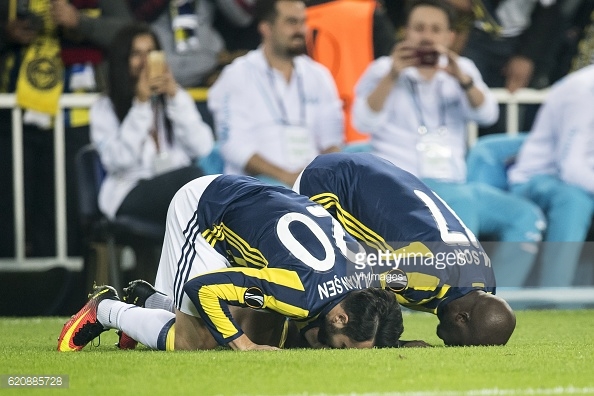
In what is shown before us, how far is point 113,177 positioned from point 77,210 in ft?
1.32

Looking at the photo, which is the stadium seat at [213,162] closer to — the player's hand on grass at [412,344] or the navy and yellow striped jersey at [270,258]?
the navy and yellow striped jersey at [270,258]

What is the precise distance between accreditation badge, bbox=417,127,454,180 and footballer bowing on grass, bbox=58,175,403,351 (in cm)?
310

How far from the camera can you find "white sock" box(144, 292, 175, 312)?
250 inches

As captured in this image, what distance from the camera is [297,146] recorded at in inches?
361

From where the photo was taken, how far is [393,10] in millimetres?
9703

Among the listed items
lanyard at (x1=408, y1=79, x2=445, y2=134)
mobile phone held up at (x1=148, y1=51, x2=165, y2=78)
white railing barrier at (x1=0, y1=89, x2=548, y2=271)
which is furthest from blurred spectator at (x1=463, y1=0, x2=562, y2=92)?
white railing barrier at (x1=0, y1=89, x2=548, y2=271)

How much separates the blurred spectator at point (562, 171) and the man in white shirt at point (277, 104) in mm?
1602

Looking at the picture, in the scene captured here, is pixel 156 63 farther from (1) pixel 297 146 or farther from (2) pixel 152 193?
(1) pixel 297 146

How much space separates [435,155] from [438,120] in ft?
0.96

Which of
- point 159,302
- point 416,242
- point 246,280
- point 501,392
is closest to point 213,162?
point 159,302

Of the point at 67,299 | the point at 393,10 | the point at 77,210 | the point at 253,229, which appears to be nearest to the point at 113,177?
the point at 77,210

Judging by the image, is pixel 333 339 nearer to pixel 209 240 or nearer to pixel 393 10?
pixel 209 240

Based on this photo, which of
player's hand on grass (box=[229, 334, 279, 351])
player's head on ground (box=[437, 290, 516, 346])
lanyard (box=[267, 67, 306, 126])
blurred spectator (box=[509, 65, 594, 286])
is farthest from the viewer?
blurred spectator (box=[509, 65, 594, 286])

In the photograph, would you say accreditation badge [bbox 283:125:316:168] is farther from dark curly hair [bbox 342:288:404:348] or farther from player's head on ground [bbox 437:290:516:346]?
dark curly hair [bbox 342:288:404:348]
